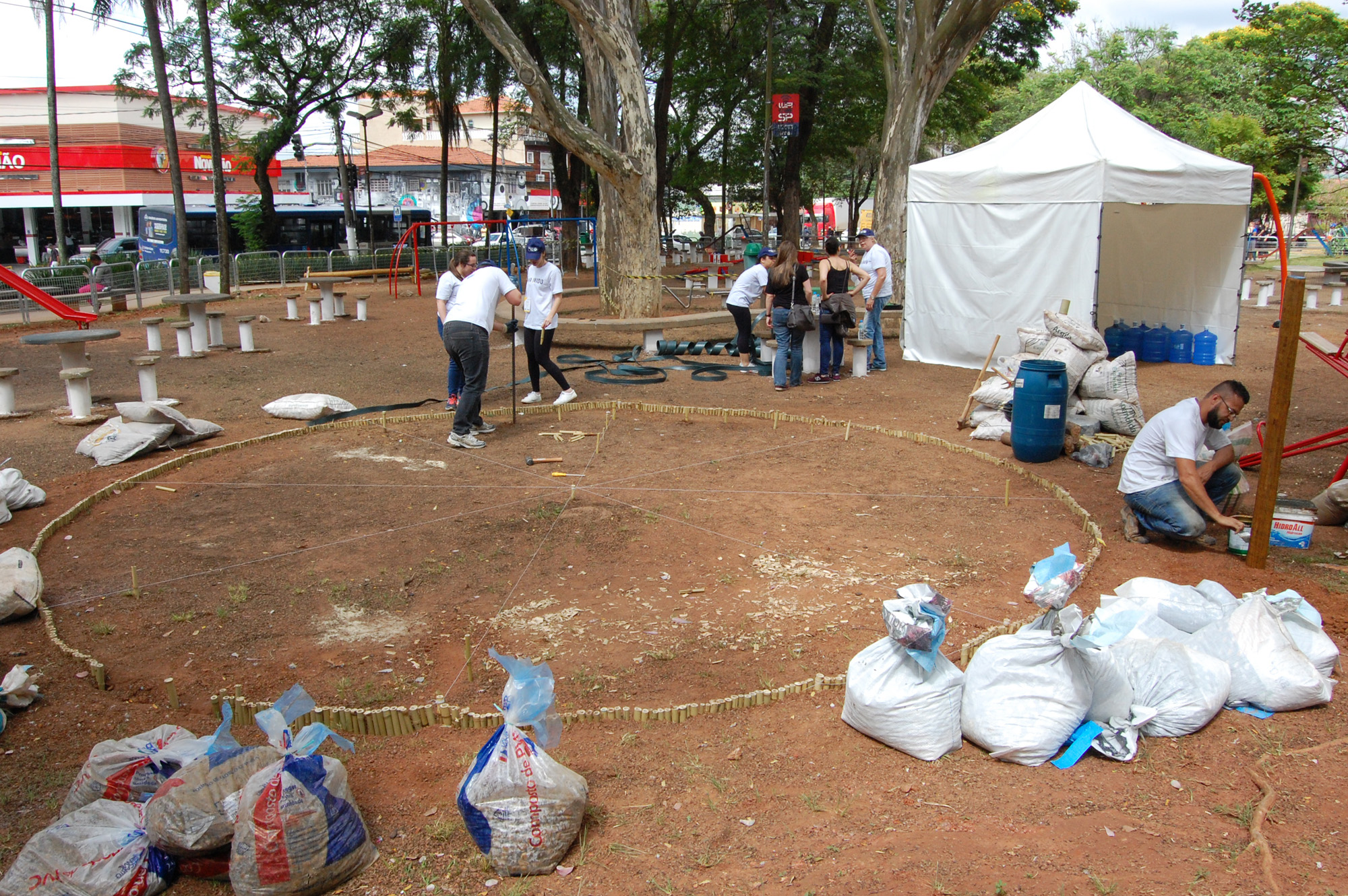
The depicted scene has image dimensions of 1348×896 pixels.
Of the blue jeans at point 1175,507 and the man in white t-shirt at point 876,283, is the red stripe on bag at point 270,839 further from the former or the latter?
the man in white t-shirt at point 876,283

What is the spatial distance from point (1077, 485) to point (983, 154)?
632 centimetres

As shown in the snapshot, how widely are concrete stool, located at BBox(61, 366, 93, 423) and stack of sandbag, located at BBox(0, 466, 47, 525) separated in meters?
2.83

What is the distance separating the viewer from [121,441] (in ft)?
26.3

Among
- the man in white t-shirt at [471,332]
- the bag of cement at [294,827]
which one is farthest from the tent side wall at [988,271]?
the bag of cement at [294,827]

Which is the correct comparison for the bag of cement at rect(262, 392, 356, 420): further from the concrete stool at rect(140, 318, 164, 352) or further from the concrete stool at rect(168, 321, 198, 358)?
the concrete stool at rect(140, 318, 164, 352)

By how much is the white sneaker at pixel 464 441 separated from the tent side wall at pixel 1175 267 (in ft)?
29.7

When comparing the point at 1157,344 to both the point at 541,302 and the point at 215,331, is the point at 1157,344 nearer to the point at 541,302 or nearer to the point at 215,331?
the point at 541,302

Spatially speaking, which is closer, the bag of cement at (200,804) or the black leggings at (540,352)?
the bag of cement at (200,804)

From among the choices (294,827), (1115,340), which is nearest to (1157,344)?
(1115,340)

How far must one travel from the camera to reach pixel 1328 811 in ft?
Result: 10.7

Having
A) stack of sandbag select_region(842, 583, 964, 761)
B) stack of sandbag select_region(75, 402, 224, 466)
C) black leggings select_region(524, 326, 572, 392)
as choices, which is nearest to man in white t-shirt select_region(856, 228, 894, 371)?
black leggings select_region(524, 326, 572, 392)

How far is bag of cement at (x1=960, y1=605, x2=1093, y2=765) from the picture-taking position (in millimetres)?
3584

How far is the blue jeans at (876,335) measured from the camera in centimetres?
1216

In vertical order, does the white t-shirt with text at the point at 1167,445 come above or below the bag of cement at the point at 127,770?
above
